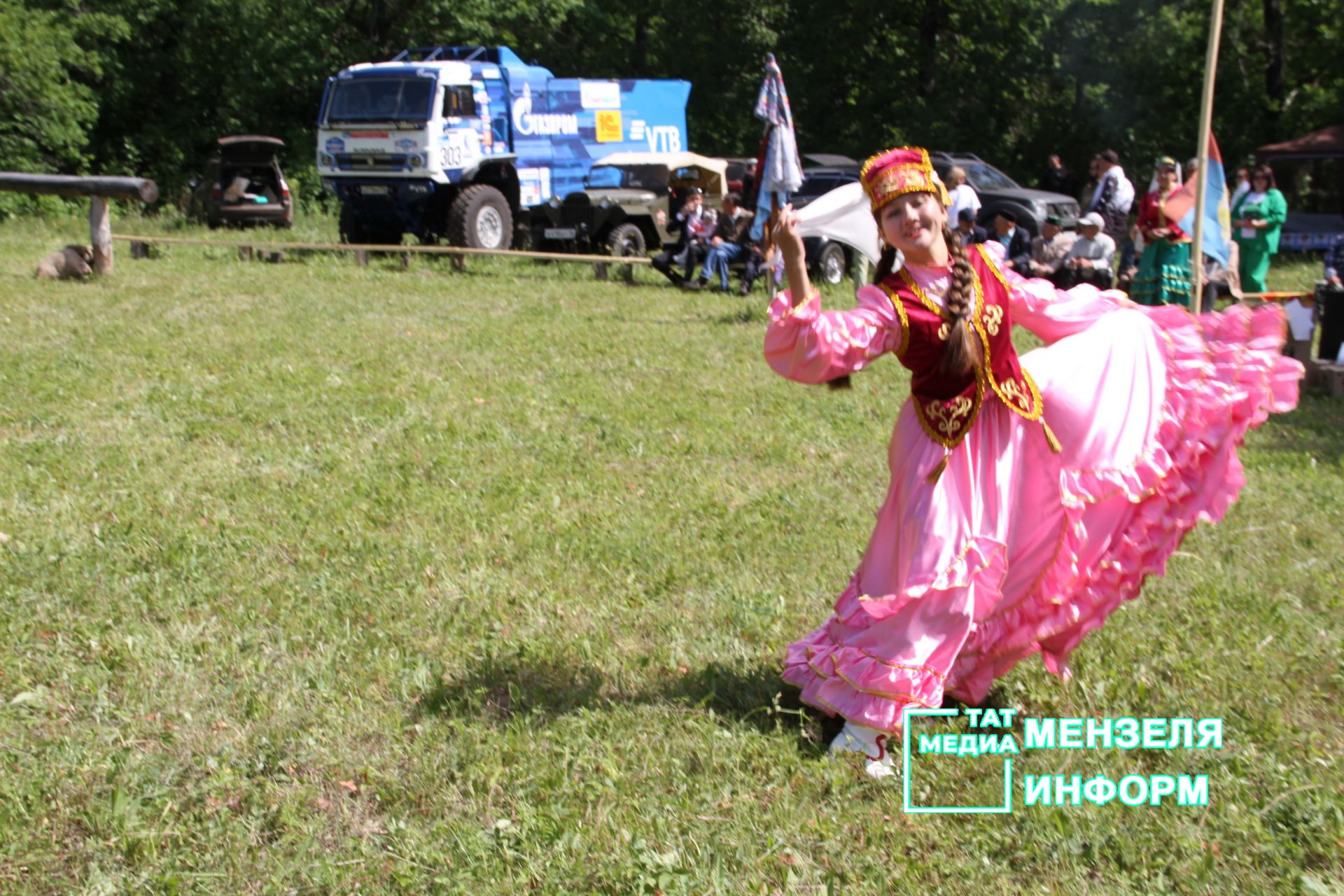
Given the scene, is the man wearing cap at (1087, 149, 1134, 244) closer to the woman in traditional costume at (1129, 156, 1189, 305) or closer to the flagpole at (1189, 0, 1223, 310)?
the woman in traditional costume at (1129, 156, 1189, 305)

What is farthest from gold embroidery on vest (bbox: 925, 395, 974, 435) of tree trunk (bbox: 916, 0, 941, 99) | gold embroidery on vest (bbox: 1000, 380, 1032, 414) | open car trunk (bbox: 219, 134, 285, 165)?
tree trunk (bbox: 916, 0, 941, 99)

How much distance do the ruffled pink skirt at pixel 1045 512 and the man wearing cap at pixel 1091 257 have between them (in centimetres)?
933

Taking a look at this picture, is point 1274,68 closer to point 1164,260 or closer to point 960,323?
point 1164,260

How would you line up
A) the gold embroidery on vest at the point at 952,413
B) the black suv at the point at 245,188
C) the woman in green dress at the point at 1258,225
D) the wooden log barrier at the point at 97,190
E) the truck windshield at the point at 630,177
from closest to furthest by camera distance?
1. the gold embroidery on vest at the point at 952,413
2. the woman in green dress at the point at 1258,225
3. the wooden log barrier at the point at 97,190
4. the truck windshield at the point at 630,177
5. the black suv at the point at 245,188

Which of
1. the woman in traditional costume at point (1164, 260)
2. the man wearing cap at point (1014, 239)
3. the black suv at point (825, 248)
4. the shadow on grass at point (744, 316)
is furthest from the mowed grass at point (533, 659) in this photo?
the black suv at point (825, 248)

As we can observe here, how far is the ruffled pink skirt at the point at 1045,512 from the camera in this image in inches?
147

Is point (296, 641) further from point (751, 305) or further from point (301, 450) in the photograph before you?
point (751, 305)

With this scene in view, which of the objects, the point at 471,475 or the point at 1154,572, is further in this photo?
the point at 471,475

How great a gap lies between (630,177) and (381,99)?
4.00m

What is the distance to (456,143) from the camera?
17.8 m

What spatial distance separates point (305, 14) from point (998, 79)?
57.5 ft

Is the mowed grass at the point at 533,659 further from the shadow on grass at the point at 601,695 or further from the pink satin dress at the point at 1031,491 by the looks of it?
the pink satin dress at the point at 1031,491

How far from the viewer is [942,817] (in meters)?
3.64

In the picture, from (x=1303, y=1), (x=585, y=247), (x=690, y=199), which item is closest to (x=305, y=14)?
(x=585, y=247)
